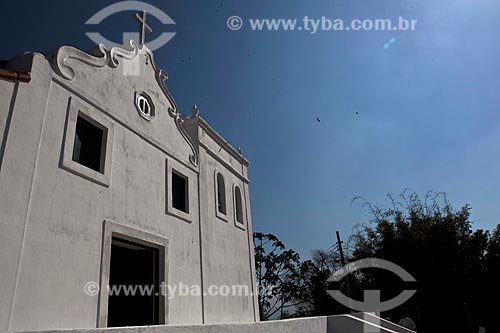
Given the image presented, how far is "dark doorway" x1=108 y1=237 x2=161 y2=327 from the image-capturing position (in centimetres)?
690

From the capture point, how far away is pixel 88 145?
6371 millimetres

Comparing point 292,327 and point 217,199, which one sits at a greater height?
point 217,199

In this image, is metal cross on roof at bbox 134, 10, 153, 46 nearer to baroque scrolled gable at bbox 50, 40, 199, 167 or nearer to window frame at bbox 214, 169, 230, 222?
baroque scrolled gable at bbox 50, 40, 199, 167

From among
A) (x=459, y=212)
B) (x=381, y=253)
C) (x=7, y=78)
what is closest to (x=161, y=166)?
(x=7, y=78)

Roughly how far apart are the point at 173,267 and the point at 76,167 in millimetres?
3110

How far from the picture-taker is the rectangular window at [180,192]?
868 centimetres

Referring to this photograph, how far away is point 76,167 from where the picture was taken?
18.8 feet

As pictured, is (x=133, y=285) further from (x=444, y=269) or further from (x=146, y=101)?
(x=444, y=269)

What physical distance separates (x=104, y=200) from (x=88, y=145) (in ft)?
3.55

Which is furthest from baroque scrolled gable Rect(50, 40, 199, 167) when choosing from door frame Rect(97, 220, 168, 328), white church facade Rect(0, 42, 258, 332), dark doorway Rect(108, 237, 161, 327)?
dark doorway Rect(108, 237, 161, 327)

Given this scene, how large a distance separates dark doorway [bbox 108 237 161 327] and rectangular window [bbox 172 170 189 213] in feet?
5.15

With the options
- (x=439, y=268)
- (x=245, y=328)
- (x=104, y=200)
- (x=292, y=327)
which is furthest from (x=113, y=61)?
(x=439, y=268)

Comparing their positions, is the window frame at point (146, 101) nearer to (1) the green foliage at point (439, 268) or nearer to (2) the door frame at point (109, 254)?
(2) the door frame at point (109, 254)

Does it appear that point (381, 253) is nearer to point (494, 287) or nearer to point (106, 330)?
point (494, 287)
